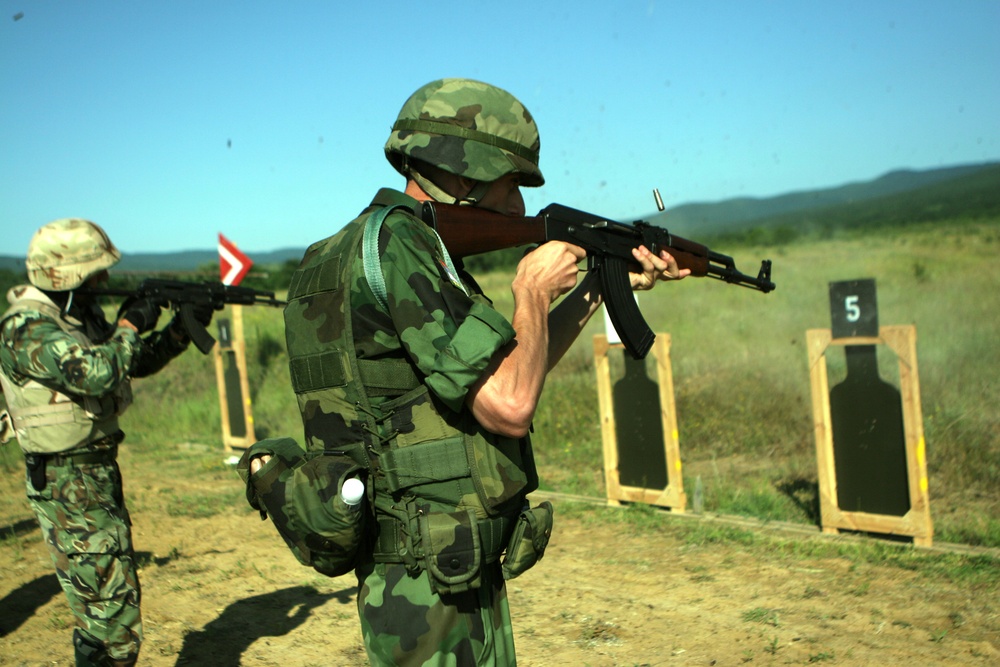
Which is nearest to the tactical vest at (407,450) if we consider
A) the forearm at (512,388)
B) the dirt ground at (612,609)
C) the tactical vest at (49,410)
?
the forearm at (512,388)

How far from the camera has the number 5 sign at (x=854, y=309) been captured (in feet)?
18.9

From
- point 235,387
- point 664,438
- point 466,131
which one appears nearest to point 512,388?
point 466,131

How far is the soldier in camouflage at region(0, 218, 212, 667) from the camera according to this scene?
3691mm

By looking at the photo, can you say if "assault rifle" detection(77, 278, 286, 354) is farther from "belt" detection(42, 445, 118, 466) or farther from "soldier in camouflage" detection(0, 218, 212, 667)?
"belt" detection(42, 445, 118, 466)

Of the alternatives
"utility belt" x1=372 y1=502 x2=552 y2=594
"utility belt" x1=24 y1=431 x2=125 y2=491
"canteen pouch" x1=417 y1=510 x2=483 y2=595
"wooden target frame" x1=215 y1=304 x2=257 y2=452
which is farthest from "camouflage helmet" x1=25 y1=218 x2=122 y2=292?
"wooden target frame" x1=215 y1=304 x2=257 y2=452

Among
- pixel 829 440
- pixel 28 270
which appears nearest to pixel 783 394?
pixel 829 440

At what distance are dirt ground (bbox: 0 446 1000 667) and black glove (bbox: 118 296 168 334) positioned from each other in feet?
5.96

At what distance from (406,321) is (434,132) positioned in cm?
56

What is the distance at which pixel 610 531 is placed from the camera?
669cm

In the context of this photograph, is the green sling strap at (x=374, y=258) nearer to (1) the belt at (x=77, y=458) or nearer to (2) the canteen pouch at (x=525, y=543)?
(2) the canteen pouch at (x=525, y=543)

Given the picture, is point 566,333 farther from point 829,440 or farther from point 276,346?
point 276,346

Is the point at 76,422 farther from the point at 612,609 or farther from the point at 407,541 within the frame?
the point at 612,609

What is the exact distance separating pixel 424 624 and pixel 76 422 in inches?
94.7

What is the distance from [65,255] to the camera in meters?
3.93
